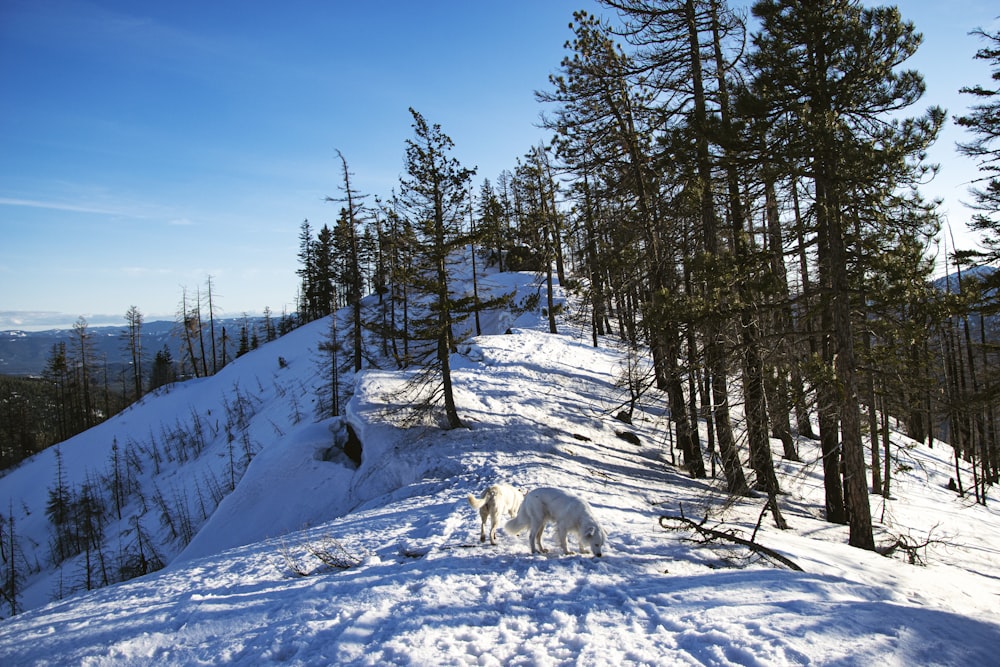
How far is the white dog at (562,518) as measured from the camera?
644cm

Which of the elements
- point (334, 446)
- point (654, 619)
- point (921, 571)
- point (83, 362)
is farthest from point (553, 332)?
point (83, 362)

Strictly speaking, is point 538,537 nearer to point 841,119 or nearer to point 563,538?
point 563,538

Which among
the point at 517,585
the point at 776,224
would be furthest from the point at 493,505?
the point at 776,224

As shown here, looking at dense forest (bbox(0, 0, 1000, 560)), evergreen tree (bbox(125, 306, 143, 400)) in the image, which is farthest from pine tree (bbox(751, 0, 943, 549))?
evergreen tree (bbox(125, 306, 143, 400))

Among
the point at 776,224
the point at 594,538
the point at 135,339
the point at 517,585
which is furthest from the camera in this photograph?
the point at 135,339

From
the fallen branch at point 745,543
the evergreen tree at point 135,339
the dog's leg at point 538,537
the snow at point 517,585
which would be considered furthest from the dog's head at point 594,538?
the evergreen tree at point 135,339

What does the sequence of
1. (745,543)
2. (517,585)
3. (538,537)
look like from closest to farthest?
1. (517,585)
2. (538,537)
3. (745,543)

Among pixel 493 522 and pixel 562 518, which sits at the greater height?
pixel 562 518

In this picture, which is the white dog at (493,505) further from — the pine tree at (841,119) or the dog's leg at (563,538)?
the pine tree at (841,119)

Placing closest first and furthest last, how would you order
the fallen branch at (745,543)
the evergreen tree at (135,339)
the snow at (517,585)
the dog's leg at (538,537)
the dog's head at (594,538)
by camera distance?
the snow at (517,585), the fallen branch at (745,543), the dog's head at (594,538), the dog's leg at (538,537), the evergreen tree at (135,339)

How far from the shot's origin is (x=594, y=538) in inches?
253

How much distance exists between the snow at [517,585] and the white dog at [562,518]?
0.25 metres

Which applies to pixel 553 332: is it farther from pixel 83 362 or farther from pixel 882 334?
pixel 83 362

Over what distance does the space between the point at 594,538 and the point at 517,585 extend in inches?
55.4
